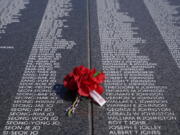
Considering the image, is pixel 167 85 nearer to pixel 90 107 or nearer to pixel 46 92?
pixel 90 107

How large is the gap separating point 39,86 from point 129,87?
2.56 ft

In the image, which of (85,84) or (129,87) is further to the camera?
(129,87)

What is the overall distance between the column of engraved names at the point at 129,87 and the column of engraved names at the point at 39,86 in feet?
1.41

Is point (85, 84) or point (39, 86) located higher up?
point (85, 84)

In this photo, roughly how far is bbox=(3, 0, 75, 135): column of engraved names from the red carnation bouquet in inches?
6.1

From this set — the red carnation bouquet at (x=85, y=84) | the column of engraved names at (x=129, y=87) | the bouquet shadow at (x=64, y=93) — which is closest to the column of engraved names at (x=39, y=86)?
the bouquet shadow at (x=64, y=93)

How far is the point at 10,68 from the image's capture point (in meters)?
2.33

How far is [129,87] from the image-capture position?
2.11 metres

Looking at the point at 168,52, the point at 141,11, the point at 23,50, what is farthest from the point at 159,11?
the point at 23,50

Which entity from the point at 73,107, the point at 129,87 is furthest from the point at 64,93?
the point at 129,87

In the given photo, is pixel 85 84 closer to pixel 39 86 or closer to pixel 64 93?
pixel 64 93

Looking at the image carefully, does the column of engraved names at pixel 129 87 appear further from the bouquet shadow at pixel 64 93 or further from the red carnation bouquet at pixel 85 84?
the bouquet shadow at pixel 64 93

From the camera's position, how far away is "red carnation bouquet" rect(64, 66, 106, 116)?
1825 millimetres

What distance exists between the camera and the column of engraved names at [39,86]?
5.79 ft
